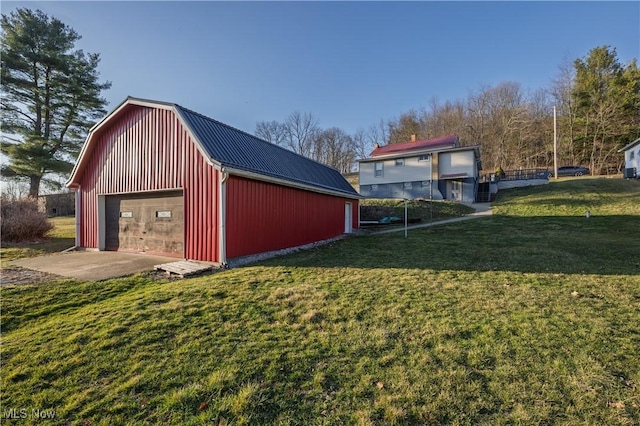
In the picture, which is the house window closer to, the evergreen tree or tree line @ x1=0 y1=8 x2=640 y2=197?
tree line @ x1=0 y1=8 x2=640 y2=197

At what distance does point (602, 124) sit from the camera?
3158cm

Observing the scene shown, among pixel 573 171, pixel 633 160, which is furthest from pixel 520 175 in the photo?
pixel 573 171

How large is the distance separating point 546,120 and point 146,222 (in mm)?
46535

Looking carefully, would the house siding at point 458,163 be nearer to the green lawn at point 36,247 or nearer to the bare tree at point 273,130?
the green lawn at point 36,247

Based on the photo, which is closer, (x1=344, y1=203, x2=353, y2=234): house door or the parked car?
(x1=344, y1=203, x2=353, y2=234): house door

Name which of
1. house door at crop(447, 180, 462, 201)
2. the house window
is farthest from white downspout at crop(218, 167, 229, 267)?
house door at crop(447, 180, 462, 201)

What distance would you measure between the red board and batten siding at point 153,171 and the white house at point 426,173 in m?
21.3

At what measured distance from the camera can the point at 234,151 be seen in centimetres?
925

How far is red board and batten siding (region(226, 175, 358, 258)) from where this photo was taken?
8109mm

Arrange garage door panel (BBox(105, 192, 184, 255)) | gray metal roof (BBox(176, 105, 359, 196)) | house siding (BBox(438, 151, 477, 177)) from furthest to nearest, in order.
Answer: house siding (BBox(438, 151, 477, 177)) < garage door panel (BBox(105, 192, 184, 255)) < gray metal roof (BBox(176, 105, 359, 196))

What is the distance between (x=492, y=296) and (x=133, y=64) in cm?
1273

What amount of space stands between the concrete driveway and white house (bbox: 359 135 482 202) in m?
22.3

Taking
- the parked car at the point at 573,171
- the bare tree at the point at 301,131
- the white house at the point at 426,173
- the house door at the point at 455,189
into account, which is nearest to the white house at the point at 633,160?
the parked car at the point at 573,171

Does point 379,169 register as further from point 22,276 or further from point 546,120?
point 546,120
